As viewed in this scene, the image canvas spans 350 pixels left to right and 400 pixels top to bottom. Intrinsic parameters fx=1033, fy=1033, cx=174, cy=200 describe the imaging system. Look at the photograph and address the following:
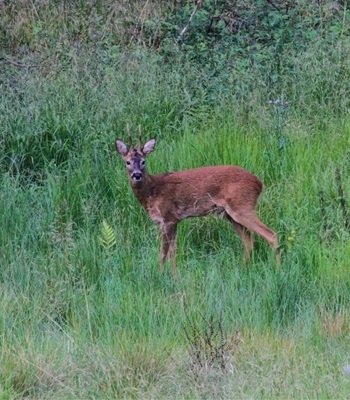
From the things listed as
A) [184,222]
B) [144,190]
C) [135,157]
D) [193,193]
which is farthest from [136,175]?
[184,222]

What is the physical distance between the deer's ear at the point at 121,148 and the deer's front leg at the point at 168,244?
27.8 inches

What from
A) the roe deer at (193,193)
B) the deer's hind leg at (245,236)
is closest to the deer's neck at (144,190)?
the roe deer at (193,193)

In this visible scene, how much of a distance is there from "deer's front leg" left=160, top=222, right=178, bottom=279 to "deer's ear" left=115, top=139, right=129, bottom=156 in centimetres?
70

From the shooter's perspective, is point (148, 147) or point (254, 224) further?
point (148, 147)

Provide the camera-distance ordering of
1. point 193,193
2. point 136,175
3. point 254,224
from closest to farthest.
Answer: point 254,224 → point 136,175 → point 193,193

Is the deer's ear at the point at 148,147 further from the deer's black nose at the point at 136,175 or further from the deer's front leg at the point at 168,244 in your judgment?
the deer's front leg at the point at 168,244

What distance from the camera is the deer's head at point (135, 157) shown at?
28.3ft

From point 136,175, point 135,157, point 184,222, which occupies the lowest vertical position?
point 184,222

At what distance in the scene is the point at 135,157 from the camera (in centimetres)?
866

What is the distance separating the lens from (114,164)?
9469 mm

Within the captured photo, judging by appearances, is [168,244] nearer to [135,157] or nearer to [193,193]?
[193,193]

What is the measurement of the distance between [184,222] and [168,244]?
0.57 meters

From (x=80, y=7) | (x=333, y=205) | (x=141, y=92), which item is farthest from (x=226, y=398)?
(x=80, y=7)

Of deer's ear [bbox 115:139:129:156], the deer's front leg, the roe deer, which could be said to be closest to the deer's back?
the roe deer
